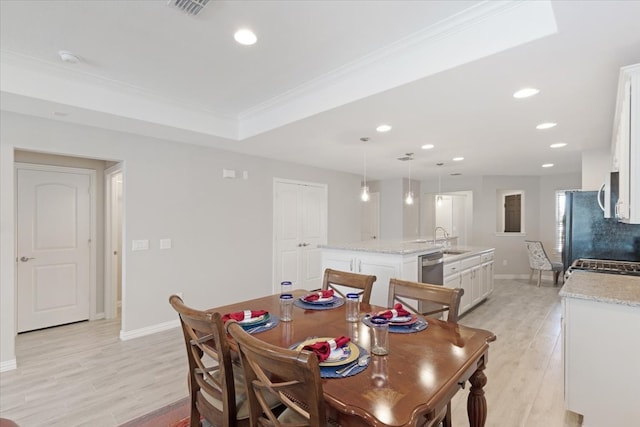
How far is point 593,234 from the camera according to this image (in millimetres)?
3404

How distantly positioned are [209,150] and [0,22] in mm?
2397

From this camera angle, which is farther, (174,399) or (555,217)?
(555,217)

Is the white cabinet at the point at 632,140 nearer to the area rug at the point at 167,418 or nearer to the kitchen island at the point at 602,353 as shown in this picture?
the kitchen island at the point at 602,353

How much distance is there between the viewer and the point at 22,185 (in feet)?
12.5

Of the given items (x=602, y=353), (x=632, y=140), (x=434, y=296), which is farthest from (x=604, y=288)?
(x=434, y=296)

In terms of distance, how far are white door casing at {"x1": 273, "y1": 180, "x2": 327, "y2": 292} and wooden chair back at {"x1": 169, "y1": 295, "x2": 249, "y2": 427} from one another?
353 cm

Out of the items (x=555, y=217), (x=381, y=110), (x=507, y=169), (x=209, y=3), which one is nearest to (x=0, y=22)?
(x=209, y=3)

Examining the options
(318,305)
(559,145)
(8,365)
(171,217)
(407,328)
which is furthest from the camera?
(559,145)

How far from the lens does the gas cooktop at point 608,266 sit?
8.90ft

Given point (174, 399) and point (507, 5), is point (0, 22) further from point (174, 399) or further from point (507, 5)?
point (507, 5)

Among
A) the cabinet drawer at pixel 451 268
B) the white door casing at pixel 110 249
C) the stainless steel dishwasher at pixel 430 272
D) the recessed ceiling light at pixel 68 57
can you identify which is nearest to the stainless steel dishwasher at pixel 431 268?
the stainless steel dishwasher at pixel 430 272

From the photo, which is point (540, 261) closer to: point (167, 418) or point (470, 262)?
point (470, 262)

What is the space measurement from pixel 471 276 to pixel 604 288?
2390 mm

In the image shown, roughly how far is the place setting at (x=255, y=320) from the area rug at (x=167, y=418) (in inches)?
37.9
